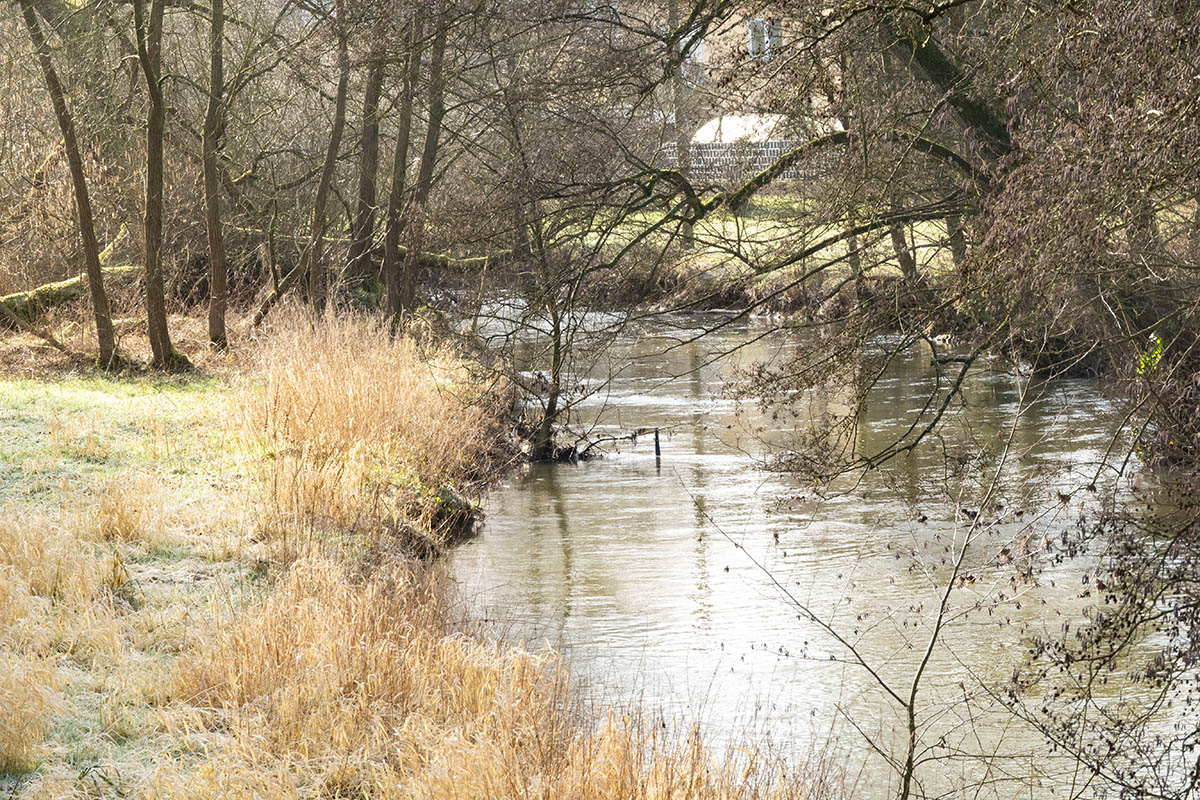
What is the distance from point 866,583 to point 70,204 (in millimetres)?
12837

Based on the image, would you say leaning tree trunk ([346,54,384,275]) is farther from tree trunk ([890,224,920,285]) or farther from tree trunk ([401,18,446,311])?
tree trunk ([890,224,920,285])

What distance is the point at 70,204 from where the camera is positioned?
17.9 metres

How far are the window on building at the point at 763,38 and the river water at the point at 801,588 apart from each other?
1.87 m

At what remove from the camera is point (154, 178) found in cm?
1557

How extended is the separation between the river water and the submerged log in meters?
7.46

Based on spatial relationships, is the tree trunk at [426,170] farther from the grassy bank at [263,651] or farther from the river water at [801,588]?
the river water at [801,588]

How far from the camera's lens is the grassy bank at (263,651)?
4945mm

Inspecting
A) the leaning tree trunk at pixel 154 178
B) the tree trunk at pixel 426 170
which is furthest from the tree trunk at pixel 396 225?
the leaning tree trunk at pixel 154 178

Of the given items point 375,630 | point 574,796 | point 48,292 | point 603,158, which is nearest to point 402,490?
point 603,158

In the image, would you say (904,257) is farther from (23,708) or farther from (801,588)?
(23,708)

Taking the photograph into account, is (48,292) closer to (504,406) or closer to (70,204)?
(70,204)

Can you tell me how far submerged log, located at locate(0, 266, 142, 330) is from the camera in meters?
17.3

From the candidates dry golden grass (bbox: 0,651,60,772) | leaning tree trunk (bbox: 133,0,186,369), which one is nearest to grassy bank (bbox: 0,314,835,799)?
dry golden grass (bbox: 0,651,60,772)

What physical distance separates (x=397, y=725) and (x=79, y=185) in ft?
37.5
